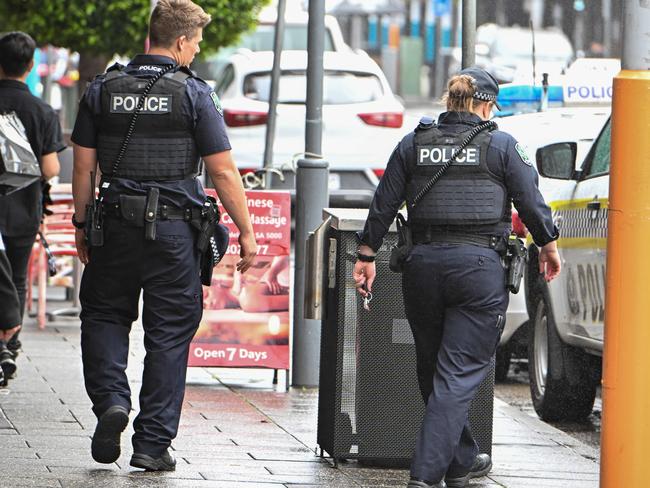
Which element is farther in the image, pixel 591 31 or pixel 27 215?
pixel 591 31

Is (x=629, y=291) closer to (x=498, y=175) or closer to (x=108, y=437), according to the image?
(x=498, y=175)

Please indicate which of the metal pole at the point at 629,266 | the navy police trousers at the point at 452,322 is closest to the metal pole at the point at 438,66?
the navy police trousers at the point at 452,322

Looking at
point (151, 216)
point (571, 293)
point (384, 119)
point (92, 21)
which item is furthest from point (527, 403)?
point (92, 21)

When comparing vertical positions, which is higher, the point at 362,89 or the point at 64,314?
the point at 362,89

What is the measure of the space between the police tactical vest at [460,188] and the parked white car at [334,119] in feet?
33.6

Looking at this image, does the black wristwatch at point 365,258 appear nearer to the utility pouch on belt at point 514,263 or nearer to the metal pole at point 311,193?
the utility pouch on belt at point 514,263

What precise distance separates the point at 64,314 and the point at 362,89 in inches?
259

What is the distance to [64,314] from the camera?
40.2ft

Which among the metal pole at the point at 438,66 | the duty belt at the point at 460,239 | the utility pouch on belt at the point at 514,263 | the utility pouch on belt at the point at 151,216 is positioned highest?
the metal pole at the point at 438,66

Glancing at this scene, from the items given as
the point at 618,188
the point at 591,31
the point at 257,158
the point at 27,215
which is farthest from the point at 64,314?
the point at 591,31

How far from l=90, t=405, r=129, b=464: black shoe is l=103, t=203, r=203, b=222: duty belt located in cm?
80

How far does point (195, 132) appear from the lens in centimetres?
667

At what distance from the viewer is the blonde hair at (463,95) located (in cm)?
643

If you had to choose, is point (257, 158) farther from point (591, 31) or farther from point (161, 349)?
point (591, 31)
